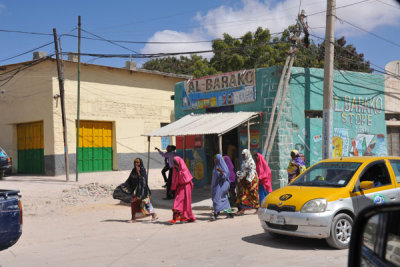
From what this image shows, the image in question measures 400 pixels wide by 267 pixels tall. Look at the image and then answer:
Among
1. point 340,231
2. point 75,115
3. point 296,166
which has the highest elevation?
point 75,115

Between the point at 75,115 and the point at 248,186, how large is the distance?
13.1m

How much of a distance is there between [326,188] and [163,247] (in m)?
2.84

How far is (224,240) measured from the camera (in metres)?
7.27

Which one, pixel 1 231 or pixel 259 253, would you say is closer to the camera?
pixel 1 231

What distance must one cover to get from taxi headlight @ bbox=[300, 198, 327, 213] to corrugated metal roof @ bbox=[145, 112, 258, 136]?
487 centimetres

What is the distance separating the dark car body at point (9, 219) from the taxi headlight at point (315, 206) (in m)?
4.05

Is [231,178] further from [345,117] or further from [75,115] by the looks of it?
[75,115]

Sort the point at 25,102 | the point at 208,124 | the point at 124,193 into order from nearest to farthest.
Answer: the point at 124,193
the point at 208,124
the point at 25,102

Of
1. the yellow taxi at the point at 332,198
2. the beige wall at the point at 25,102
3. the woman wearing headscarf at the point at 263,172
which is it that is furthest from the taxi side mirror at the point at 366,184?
the beige wall at the point at 25,102

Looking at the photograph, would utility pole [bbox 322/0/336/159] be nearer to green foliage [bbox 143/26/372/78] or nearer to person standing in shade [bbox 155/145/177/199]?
person standing in shade [bbox 155/145/177/199]

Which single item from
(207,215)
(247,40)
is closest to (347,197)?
(207,215)

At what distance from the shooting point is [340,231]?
253 inches

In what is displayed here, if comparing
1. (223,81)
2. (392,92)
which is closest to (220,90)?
(223,81)

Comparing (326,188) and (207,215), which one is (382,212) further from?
(207,215)
